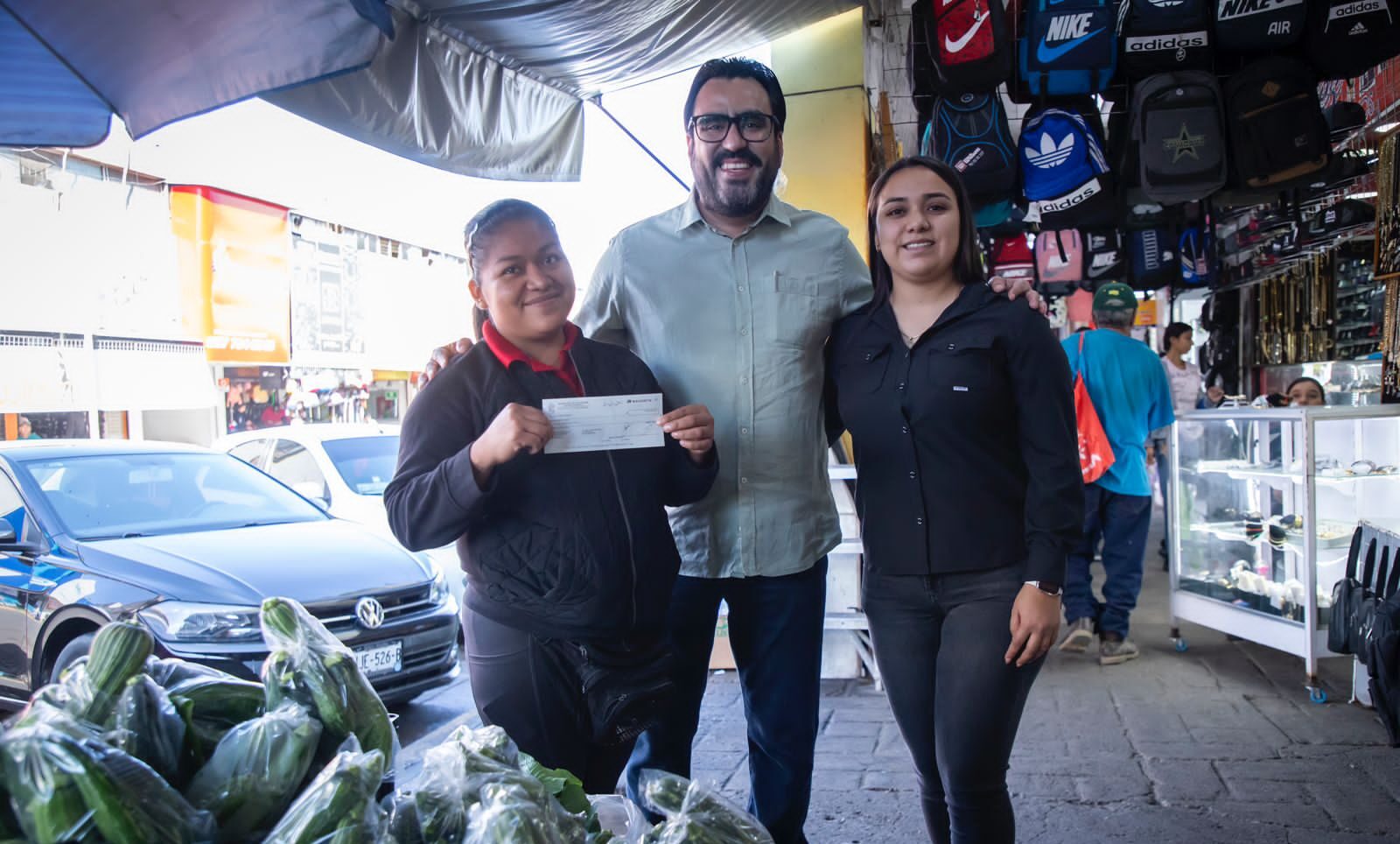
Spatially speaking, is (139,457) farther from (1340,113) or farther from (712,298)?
(1340,113)

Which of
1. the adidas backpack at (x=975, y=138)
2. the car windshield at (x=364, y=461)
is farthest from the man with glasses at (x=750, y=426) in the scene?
the car windshield at (x=364, y=461)

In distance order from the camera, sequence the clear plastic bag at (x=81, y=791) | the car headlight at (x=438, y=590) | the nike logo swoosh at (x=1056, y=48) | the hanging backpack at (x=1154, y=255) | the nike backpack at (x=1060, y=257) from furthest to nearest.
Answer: the nike backpack at (x=1060, y=257)
the hanging backpack at (x=1154, y=255)
the car headlight at (x=438, y=590)
the nike logo swoosh at (x=1056, y=48)
the clear plastic bag at (x=81, y=791)

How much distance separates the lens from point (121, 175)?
1154cm

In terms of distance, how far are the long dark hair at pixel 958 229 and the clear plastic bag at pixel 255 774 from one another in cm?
180

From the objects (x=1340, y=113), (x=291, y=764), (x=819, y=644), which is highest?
(x=1340, y=113)

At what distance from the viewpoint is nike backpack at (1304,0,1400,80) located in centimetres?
481

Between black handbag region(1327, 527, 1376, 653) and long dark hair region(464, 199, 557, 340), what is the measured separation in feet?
13.6

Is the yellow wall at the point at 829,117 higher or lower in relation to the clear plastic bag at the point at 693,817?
higher

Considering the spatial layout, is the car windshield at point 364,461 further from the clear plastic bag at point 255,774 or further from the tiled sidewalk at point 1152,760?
the clear plastic bag at point 255,774

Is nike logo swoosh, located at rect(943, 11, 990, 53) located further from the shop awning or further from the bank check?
the bank check

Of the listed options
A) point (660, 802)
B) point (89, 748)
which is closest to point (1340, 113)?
point (660, 802)

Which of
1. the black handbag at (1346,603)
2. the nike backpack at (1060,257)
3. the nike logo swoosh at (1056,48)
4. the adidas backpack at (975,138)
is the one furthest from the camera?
the nike backpack at (1060,257)

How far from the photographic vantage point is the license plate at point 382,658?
520cm

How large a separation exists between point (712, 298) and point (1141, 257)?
7643mm
